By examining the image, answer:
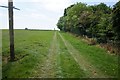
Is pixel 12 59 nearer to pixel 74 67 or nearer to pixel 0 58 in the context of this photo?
pixel 0 58

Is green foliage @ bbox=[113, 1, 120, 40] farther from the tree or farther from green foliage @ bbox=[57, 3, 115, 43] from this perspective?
green foliage @ bbox=[57, 3, 115, 43]

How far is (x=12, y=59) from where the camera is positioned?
1650 cm

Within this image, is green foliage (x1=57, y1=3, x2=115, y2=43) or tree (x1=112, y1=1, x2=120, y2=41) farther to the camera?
green foliage (x1=57, y1=3, x2=115, y2=43)

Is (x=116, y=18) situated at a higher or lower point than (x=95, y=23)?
higher

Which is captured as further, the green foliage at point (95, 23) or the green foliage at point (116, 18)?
the green foliage at point (95, 23)

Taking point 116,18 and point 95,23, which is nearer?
point 116,18

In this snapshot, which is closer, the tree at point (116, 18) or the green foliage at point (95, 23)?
the tree at point (116, 18)

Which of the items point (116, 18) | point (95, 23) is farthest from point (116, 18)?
point (95, 23)

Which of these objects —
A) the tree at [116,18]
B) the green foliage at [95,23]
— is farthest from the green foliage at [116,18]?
the green foliage at [95,23]

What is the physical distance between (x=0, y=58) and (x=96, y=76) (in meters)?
7.91

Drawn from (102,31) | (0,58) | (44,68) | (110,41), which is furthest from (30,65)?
(102,31)

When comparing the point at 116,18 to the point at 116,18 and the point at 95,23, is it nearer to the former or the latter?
the point at 116,18

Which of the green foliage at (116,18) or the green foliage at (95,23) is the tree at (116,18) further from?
the green foliage at (95,23)

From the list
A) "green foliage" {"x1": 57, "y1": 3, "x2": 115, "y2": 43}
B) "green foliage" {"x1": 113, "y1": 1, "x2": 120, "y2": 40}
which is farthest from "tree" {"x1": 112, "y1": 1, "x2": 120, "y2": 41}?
"green foliage" {"x1": 57, "y1": 3, "x2": 115, "y2": 43}
